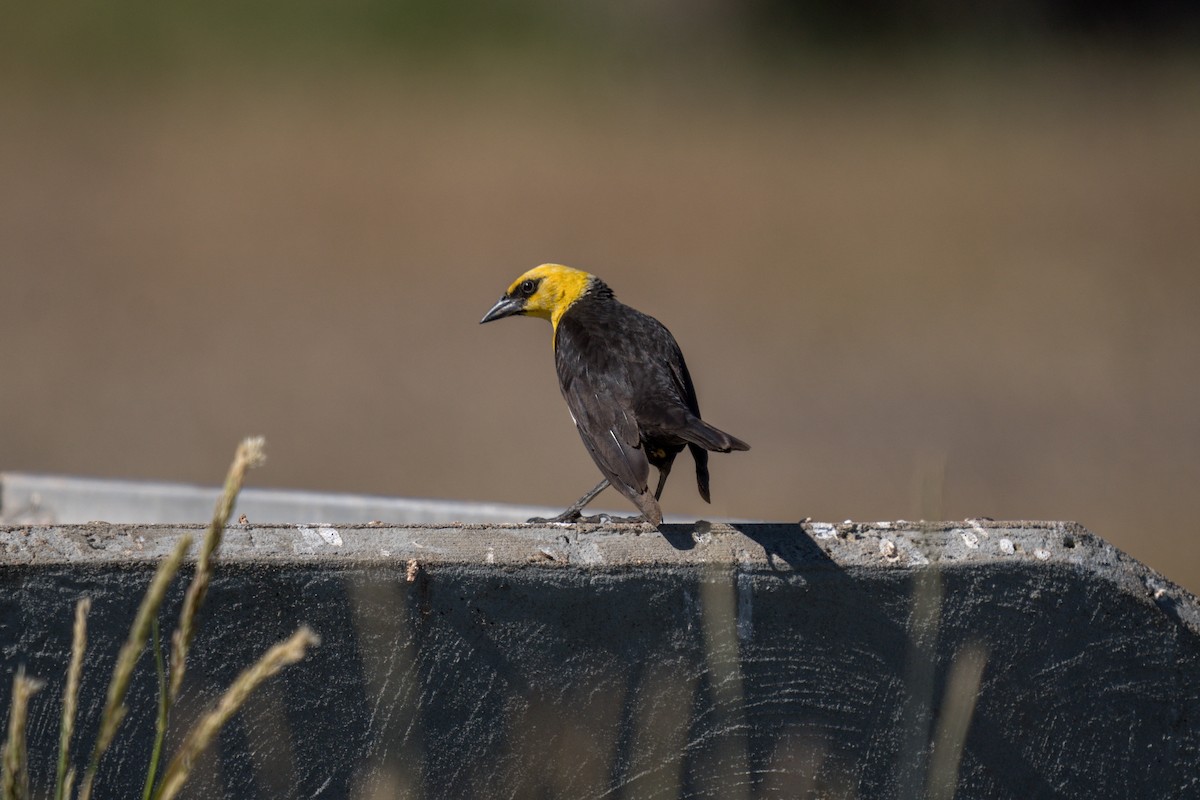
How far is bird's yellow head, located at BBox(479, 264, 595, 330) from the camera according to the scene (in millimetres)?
5254

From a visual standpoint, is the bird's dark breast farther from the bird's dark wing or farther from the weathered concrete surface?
the weathered concrete surface

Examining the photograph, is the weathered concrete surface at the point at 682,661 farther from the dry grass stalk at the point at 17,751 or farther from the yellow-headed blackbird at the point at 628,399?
the dry grass stalk at the point at 17,751

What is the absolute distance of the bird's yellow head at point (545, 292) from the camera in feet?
17.2

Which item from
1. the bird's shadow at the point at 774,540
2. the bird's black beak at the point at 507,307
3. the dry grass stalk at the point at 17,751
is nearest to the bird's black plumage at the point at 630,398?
the bird's shadow at the point at 774,540

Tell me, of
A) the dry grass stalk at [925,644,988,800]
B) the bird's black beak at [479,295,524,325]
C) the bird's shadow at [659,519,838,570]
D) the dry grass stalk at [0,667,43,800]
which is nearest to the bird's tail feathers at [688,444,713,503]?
the bird's shadow at [659,519,838,570]

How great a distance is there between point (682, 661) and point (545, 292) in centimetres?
261

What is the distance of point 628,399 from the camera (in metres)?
3.97

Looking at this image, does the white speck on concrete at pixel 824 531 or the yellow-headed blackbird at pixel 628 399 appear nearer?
the white speck on concrete at pixel 824 531

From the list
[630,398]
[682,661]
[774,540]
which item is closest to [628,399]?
[630,398]

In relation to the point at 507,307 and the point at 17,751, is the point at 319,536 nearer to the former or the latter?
the point at 17,751

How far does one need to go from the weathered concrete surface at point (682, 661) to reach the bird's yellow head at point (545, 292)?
92.1 inches

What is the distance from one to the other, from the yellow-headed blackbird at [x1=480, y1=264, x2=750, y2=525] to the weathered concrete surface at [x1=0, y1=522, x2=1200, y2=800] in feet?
1.53

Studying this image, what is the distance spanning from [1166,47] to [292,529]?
22.7 meters

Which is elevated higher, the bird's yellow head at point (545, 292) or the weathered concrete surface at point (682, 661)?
the bird's yellow head at point (545, 292)
